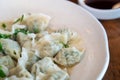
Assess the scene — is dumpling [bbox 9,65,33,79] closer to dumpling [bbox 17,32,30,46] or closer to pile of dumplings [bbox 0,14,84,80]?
pile of dumplings [bbox 0,14,84,80]

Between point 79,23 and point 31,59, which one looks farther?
point 79,23

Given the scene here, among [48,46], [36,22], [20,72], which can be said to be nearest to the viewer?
[20,72]

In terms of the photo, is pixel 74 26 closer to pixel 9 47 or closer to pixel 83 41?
pixel 83 41

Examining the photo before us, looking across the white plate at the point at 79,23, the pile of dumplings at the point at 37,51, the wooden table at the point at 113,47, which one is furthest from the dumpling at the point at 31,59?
the wooden table at the point at 113,47

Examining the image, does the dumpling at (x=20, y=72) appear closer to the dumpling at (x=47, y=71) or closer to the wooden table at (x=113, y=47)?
the dumpling at (x=47, y=71)

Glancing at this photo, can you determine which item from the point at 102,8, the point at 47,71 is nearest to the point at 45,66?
the point at 47,71

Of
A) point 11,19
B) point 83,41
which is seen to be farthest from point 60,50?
point 11,19

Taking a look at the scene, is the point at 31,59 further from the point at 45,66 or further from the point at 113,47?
the point at 113,47
